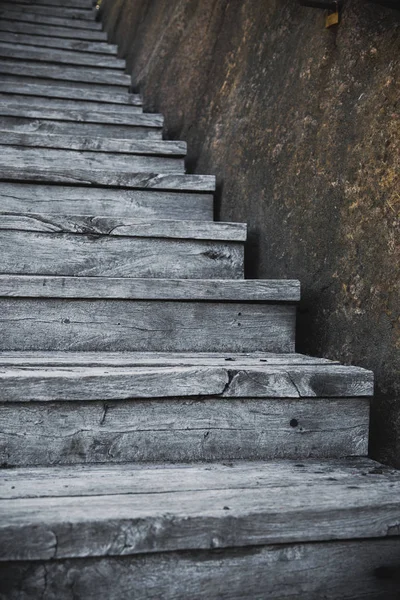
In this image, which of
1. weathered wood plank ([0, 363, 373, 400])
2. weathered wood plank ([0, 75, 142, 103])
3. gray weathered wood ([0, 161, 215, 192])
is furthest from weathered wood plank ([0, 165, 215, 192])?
weathered wood plank ([0, 75, 142, 103])

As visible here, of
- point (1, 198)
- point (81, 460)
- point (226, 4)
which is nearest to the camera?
point (81, 460)

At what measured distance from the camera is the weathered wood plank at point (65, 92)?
9.55ft

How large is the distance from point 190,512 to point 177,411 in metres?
0.31

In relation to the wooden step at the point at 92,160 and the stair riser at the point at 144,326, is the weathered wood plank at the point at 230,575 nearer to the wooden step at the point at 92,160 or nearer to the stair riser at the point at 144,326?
the stair riser at the point at 144,326

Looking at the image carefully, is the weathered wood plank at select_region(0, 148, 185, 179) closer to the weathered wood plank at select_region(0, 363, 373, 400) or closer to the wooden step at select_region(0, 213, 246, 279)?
the wooden step at select_region(0, 213, 246, 279)

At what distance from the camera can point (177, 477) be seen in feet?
3.37

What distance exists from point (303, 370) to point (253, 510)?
39 cm

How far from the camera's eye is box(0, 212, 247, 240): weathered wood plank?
1.70 m

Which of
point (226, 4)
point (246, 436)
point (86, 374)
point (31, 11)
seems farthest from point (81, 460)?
point (31, 11)

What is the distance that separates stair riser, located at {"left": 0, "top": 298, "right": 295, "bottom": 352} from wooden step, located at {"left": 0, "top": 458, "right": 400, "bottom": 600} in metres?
0.51

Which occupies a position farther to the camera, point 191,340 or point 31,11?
point 31,11

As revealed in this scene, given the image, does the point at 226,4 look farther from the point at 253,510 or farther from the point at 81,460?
the point at 253,510

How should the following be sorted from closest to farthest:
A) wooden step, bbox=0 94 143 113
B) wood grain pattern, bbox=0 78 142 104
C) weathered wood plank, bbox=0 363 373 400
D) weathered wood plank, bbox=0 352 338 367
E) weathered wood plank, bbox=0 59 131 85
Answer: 1. weathered wood plank, bbox=0 363 373 400
2. weathered wood plank, bbox=0 352 338 367
3. wooden step, bbox=0 94 143 113
4. wood grain pattern, bbox=0 78 142 104
5. weathered wood plank, bbox=0 59 131 85

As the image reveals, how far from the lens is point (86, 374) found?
114 cm
